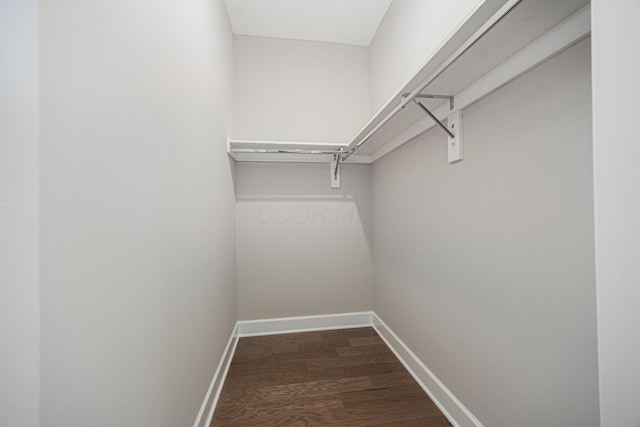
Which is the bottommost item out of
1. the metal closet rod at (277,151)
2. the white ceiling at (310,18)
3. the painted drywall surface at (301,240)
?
the painted drywall surface at (301,240)

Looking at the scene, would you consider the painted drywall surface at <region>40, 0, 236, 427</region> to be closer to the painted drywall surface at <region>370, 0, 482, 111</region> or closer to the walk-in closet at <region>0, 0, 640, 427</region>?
the walk-in closet at <region>0, 0, 640, 427</region>

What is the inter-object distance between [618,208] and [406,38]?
1.64m

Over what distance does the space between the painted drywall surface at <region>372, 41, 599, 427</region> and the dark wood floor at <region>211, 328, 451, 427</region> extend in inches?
10.8

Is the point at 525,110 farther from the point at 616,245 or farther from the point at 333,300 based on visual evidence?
the point at 333,300

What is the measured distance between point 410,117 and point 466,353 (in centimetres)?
124

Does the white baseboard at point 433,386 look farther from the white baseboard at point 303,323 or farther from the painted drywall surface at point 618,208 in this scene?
the painted drywall surface at point 618,208

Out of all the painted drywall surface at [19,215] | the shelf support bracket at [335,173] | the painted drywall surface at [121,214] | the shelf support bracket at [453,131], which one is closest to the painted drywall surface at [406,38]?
the shelf support bracket at [453,131]

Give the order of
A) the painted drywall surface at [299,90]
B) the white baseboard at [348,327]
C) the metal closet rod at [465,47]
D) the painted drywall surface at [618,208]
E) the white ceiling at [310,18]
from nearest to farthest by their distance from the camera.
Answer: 1. the painted drywall surface at [618,208]
2. the metal closet rod at [465,47]
3. the white baseboard at [348,327]
4. the white ceiling at [310,18]
5. the painted drywall surface at [299,90]

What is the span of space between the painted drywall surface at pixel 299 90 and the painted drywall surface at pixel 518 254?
41.5 inches

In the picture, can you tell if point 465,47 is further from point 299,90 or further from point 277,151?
point 299,90

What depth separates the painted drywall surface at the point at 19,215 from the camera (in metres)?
0.34

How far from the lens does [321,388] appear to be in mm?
1386

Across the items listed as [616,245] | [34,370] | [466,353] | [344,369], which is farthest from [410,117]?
[344,369]

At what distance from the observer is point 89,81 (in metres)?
0.49
